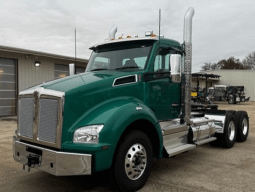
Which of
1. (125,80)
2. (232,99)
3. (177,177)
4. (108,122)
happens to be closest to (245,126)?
(177,177)

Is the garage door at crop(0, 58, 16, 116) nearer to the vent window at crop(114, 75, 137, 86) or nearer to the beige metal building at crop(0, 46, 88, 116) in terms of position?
the beige metal building at crop(0, 46, 88, 116)

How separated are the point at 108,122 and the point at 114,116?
0.14 meters

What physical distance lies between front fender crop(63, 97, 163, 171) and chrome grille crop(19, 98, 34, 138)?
2.45ft

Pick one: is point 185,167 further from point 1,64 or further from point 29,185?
point 1,64

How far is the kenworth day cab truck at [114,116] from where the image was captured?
3.19 metres

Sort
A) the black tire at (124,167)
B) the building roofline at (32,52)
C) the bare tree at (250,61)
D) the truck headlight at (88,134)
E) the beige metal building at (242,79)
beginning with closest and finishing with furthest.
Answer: the truck headlight at (88,134), the black tire at (124,167), the building roofline at (32,52), the beige metal building at (242,79), the bare tree at (250,61)

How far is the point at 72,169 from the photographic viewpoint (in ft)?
10.2

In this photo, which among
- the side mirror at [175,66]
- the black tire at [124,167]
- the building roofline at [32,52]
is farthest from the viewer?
the building roofline at [32,52]

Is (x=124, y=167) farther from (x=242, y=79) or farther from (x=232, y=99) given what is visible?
(x=242, y=79)

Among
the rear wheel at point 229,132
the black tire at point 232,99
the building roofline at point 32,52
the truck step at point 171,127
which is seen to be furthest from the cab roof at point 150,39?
the black tire at point 232,99

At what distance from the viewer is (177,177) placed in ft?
14.2

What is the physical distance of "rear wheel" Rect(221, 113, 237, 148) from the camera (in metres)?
6.55

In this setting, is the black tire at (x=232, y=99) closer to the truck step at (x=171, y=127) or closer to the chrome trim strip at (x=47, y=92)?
the truck step at (x=171, y=127)

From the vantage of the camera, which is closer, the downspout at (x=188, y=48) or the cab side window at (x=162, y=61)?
the cab side window at (x=162, y=61)
